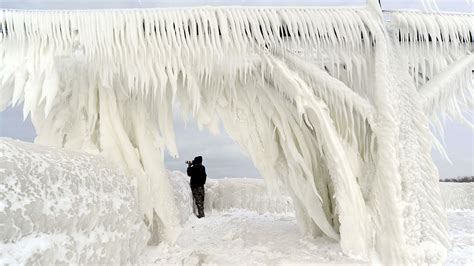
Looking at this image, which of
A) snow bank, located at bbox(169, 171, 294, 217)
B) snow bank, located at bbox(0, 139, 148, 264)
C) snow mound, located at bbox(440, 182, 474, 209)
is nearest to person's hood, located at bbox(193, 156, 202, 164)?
snow bank, located at bbox(169, 171, 294, 217)

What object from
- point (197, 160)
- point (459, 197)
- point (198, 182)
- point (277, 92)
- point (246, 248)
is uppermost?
point (277, 92)

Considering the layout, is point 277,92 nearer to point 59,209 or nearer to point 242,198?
point 59,209

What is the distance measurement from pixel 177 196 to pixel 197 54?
131 inches

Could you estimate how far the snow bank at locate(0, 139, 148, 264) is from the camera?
2.44 metres

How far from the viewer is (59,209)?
2850 millimetres

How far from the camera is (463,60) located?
5168 millimetres

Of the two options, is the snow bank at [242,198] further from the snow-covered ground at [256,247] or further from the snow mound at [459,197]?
the snow mound at [459,197]

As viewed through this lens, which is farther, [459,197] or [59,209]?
[459,197]

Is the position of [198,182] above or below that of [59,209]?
above

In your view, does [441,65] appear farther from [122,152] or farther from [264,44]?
[122,152]

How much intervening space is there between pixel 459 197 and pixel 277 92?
24.7 feet

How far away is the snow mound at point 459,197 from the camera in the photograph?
33.5ft

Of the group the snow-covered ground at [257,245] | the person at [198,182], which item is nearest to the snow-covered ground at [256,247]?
the snow-covered ground at [257,245]

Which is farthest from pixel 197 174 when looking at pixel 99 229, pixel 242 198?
pixel 99 229
